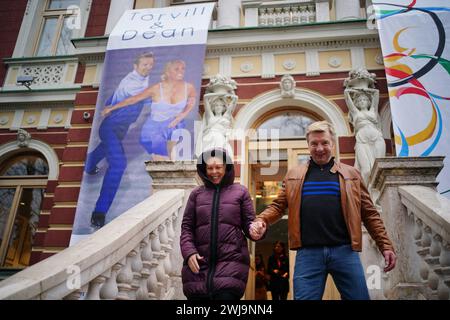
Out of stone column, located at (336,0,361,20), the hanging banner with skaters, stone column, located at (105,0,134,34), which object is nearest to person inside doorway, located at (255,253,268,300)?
the hanging banner with skaters

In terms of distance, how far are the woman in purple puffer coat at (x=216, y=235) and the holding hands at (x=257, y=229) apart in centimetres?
3

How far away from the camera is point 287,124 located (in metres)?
8.16

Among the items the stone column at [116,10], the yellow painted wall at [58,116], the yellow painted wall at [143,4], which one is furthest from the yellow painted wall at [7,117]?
the yellow painted wall at [143,4]

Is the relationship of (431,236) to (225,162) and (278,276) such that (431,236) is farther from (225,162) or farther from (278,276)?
(278,276)

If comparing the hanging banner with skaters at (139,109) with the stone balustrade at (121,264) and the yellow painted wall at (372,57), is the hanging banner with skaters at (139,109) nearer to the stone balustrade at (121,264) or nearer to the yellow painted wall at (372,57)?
the stone balustrade at (121,264)

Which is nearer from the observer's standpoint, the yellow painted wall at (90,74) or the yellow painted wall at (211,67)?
the yellow painted wall at (211,67)

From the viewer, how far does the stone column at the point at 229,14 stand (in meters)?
9.06

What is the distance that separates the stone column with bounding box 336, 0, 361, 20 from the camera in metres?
8.60

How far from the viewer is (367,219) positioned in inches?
115

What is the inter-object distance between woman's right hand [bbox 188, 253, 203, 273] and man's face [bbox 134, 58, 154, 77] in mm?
6345

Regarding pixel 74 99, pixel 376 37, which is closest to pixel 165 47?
pixel 74 99

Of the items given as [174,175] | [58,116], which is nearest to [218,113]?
[174,175]

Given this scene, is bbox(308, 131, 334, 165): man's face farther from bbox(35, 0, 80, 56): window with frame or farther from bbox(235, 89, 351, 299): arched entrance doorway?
bbox(35, 0, 80, 56): window with frame

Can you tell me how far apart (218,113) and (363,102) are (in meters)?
2.99
